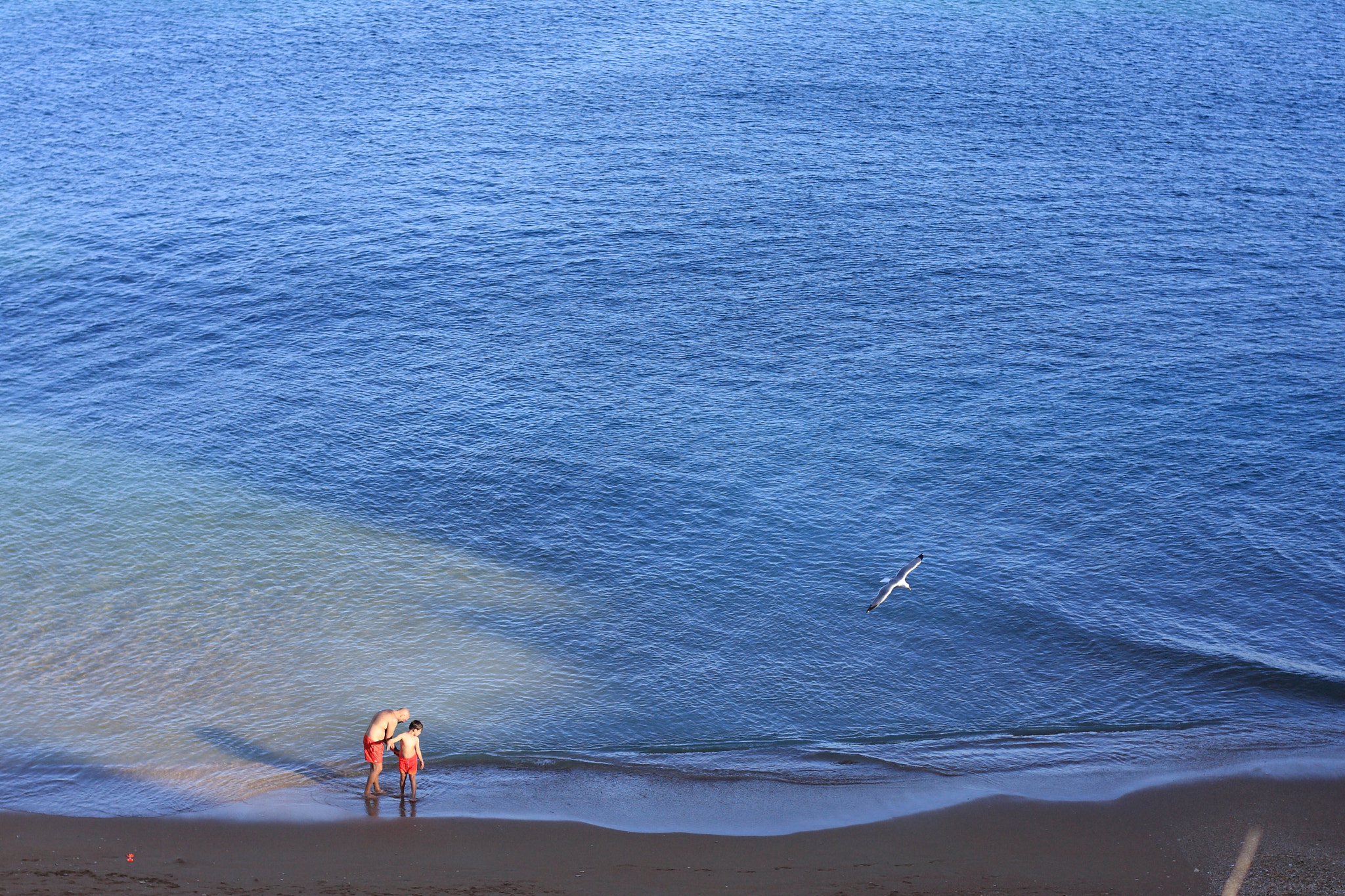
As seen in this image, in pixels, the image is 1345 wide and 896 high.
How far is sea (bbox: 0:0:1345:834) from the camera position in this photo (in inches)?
1062

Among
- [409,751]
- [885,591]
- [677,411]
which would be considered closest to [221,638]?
[409,751]

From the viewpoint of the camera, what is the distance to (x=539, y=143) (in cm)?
6494

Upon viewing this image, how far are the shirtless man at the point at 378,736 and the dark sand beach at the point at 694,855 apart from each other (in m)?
1.06

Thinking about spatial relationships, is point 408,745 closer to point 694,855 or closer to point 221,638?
point 694,855

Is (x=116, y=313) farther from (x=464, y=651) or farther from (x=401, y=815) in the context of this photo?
(x=401, y=815)

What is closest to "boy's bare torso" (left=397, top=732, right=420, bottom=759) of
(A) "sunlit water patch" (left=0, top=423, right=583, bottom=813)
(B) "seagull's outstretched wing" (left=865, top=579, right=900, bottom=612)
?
(A) "sunlit water patch" (left=0, top=423, right=583, bottom=813)

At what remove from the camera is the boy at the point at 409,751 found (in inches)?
886

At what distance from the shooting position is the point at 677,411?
4284 centimetres

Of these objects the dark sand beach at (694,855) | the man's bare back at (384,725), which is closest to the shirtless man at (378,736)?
the man's bare back at (384,725)

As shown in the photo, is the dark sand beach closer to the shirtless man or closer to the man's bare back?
the shirtless man

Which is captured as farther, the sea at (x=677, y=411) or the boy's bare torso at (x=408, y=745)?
the sea at (x=677, y=411)

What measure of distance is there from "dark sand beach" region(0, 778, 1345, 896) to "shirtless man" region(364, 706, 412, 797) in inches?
41.9

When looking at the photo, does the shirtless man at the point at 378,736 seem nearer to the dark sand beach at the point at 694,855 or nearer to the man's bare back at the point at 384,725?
the man's bare back at the point at 384,725

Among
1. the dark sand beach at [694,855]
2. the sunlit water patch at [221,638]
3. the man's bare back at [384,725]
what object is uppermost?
the sunlit water patch at [221,638]
